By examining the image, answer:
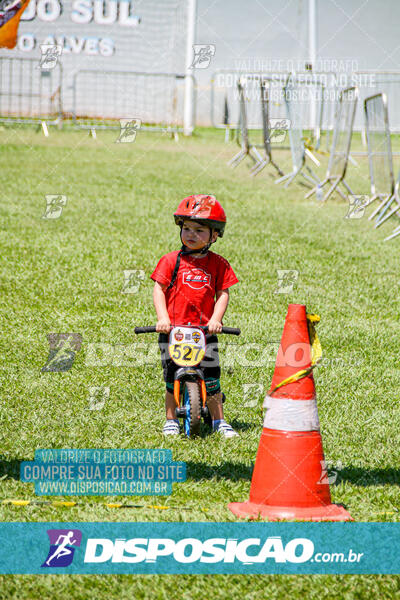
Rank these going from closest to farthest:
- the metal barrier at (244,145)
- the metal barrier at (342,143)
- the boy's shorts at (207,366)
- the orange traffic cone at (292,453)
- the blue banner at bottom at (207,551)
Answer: the blue banner at bottom at (207,551), the orange traffic cone at (292,453), the boy's shorts at (207,366), the metal barrier at (342,143), the metal barrier at (244,145)

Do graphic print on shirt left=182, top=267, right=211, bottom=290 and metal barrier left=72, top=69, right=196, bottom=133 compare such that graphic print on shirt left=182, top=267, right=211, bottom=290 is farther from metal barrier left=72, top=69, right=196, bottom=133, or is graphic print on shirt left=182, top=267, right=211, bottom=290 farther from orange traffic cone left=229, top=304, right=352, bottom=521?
metal barrier left=72, top=69, right=196, bottom=133

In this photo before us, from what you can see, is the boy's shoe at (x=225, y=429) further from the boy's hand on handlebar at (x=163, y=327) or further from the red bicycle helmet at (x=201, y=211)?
the red bicycle helmet at (x=201, y=211)

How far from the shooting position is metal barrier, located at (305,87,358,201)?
13141 mm

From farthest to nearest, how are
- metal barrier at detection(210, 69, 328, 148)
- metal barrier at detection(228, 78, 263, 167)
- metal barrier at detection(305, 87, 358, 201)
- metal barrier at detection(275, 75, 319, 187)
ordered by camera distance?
metal barrier at detection(210, 69, 328, 148) < metal barrier at detection(228, 78, 263, 167) < metal barrier at detection(275, 75, 319, 187) < metal barrier at detection(305, 87, 358, 201)

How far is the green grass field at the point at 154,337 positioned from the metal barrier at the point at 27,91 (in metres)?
6.44

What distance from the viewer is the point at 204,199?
4.67 meters

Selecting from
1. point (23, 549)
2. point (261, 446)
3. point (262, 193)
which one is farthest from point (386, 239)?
point (23, 549)

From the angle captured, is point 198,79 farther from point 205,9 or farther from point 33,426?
point 33,426

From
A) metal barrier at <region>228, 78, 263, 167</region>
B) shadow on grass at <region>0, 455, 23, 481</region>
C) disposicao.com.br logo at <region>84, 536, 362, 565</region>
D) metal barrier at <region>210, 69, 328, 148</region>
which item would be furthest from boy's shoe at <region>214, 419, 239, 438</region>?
metal barrier at <region>210, 69, 328, 148</region>

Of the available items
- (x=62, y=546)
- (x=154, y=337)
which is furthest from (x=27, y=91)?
(x=62, y=546)

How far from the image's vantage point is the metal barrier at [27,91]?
21172 millimetres

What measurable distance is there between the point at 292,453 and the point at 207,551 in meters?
0.62

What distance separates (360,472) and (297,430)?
0.84 m

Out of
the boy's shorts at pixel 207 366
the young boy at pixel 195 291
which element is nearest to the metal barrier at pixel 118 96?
the young boy at pixel 195 291
